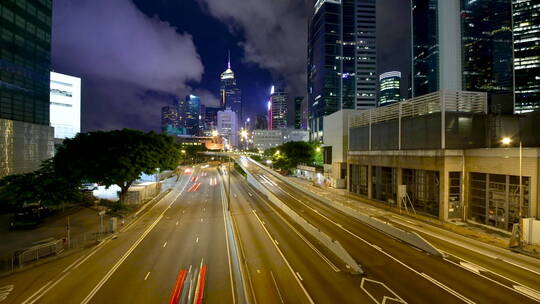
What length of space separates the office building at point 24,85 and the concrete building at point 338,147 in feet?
217

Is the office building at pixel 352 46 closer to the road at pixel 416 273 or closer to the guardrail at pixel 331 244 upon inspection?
the guardrail at pixel 331 244

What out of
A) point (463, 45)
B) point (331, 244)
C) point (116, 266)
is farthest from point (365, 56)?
point (116, 266)

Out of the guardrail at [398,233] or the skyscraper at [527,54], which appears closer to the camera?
the guardrail at [398,233]

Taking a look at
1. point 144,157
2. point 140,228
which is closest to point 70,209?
point 144,157

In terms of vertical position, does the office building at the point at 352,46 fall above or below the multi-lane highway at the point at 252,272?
above

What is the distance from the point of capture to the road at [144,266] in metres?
14.4

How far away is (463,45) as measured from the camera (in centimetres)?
17000

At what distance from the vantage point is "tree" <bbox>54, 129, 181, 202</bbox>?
33750mm

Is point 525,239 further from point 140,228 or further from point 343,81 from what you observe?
point 343,81

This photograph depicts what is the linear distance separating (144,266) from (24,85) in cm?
5900

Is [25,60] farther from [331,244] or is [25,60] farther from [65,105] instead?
[331,244]

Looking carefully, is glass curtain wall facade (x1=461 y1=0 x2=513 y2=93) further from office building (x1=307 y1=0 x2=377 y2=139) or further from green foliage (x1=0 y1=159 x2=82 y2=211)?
green foliage (x1=0 y1=159 x2=82 y2=211)

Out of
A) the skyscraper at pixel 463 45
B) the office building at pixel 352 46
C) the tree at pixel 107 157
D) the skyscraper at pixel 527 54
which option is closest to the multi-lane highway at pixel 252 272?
the tree at pixel 107 157

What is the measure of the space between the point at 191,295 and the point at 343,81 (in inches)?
7906
